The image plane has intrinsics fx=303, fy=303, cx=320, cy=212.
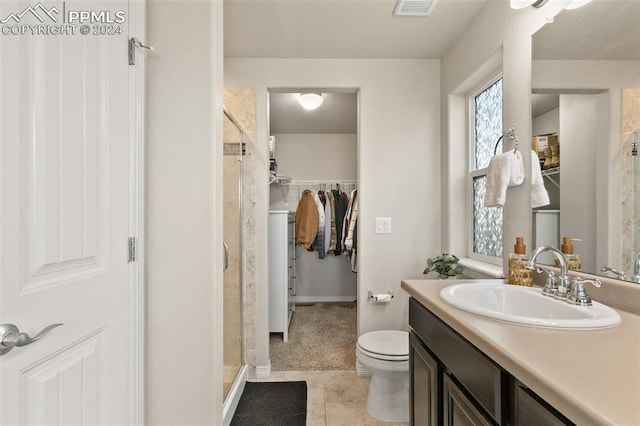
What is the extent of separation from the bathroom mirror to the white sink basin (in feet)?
0.77

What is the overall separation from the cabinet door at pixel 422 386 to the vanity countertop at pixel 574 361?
12.9 inches

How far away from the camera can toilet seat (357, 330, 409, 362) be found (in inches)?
69.5

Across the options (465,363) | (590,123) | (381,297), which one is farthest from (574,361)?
(381,297)

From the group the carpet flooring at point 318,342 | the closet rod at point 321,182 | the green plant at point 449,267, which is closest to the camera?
the green plant at point 449,267

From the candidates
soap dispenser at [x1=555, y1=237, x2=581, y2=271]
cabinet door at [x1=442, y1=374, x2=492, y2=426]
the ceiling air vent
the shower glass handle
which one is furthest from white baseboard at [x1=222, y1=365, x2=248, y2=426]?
the ceiling air vent

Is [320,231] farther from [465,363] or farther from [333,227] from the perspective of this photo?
[465,363]

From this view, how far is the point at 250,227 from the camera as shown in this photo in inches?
93.0

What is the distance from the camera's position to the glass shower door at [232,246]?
191 centimetres

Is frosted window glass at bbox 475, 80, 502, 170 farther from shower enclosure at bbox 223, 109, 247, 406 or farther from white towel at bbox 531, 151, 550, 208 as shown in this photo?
shower enclosure at bbox 223, 109, 247, 406

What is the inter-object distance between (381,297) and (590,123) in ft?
5.24
